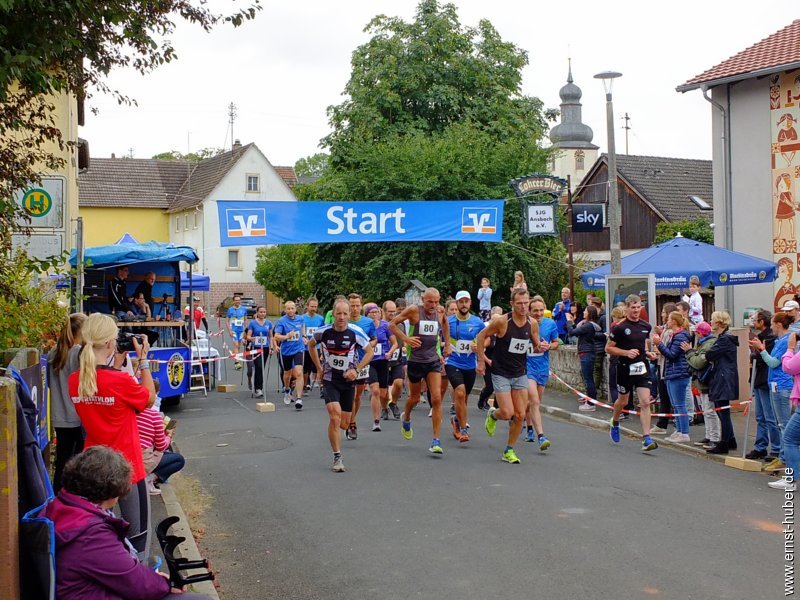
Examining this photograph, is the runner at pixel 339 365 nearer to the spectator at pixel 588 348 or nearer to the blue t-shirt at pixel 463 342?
the blue t-shirt at pixel 463 342

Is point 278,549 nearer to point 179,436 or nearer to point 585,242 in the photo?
point 179,436

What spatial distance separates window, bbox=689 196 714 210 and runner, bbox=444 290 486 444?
41329 mm

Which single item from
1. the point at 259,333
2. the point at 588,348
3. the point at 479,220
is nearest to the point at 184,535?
the point at 588,348

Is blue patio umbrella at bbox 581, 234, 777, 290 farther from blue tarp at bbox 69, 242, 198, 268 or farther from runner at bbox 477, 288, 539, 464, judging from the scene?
blue tarp at bbox 69, 242, 198, 268

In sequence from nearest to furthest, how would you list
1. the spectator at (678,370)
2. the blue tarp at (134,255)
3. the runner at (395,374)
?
the spectator at (678,370) → the runner at (395,374) → the blue tarp at (134,255)

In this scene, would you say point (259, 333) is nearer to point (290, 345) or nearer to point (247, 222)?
point (290, 345)

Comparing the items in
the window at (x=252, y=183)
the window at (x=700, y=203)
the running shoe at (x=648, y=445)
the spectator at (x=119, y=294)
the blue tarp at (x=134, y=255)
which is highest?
the window at (x=252, y=183)

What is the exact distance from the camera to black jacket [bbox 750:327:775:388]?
37.7ft

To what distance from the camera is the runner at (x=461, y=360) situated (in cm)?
1298

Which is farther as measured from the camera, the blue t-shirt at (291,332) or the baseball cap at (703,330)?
the blue t-shirt at (291,332)

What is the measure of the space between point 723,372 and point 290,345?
8534 millimetres

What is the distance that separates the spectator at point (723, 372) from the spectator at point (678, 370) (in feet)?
2.52

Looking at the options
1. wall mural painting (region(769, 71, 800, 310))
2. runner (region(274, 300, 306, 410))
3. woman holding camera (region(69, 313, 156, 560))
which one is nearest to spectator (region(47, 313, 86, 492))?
woman holding camera (region(69, 313, 156, 560))

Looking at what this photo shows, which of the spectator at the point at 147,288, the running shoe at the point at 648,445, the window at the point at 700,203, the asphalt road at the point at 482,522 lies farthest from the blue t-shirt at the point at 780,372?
the window at the point at 700,203
